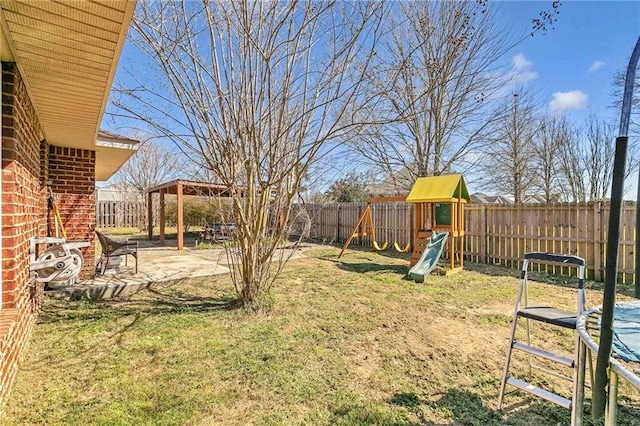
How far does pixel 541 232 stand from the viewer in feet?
24.9

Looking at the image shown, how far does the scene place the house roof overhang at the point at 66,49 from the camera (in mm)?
1843

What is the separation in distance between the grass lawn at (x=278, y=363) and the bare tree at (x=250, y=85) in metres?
1.15

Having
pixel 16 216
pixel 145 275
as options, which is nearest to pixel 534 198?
pixel 145 275

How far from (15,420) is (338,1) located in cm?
456

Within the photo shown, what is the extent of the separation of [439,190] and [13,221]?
24.2 ft

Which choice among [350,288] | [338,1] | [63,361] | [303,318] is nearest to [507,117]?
[350,288]

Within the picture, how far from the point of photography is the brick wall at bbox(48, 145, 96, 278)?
5.37m

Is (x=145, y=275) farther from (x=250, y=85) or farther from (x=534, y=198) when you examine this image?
(x=534, y=198)

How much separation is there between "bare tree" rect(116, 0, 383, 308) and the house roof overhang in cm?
72

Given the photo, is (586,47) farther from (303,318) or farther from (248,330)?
(248,330)

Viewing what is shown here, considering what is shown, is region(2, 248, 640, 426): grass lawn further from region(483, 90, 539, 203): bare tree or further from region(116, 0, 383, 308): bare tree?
region(483, 90, 539, 203): bare tree

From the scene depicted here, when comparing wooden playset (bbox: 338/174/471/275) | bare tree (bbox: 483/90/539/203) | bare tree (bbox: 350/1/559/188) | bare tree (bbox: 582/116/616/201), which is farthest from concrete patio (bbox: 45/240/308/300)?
bare tree (bbox: 582/116/616/201)

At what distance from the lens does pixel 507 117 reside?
12.3 meters

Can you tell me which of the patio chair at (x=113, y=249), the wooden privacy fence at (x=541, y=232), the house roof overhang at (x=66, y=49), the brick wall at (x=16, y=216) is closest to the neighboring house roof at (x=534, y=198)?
the wooden privacy fence at (x=541, y=232)
